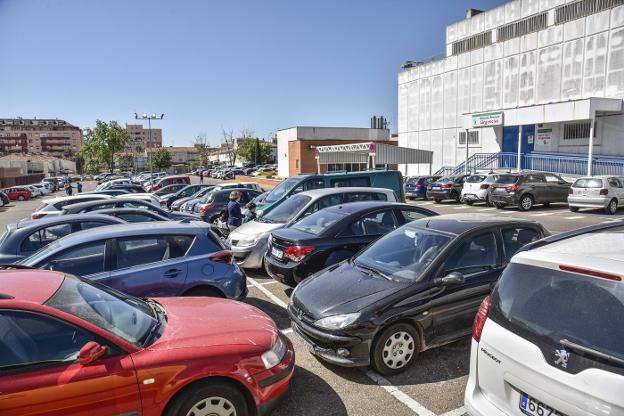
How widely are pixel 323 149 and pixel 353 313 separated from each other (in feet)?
95.4

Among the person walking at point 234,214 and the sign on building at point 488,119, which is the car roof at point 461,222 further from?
the sign on building at point 488,119

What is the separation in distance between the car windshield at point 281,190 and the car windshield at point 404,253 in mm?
6339

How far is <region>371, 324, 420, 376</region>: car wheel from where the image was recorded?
13.3 ft

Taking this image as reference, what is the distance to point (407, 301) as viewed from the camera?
4.16m

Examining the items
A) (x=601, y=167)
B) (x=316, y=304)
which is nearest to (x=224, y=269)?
(x=316, y=304)

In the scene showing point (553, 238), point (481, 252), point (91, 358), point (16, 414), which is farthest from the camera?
point (481, 252)

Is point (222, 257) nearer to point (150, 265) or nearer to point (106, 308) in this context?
point (150, 265)

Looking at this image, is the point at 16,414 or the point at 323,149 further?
the point at 323,149

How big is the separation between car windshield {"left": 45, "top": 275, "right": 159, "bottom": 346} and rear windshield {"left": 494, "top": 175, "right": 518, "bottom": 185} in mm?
18090

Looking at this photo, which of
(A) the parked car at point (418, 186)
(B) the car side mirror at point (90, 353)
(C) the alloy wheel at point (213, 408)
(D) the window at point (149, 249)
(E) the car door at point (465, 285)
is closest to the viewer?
(B) the car side mirror at point (90, 353)

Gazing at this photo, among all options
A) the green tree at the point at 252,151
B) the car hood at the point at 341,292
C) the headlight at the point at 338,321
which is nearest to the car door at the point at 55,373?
the headlight at the point at 338,321

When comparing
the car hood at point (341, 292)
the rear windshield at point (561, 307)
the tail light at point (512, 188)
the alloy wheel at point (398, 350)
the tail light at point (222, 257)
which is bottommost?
the alloy wheel at point (398, 350)

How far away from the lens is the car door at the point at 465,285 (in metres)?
4.36

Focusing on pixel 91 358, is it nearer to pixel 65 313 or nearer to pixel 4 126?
pixel 65 313
